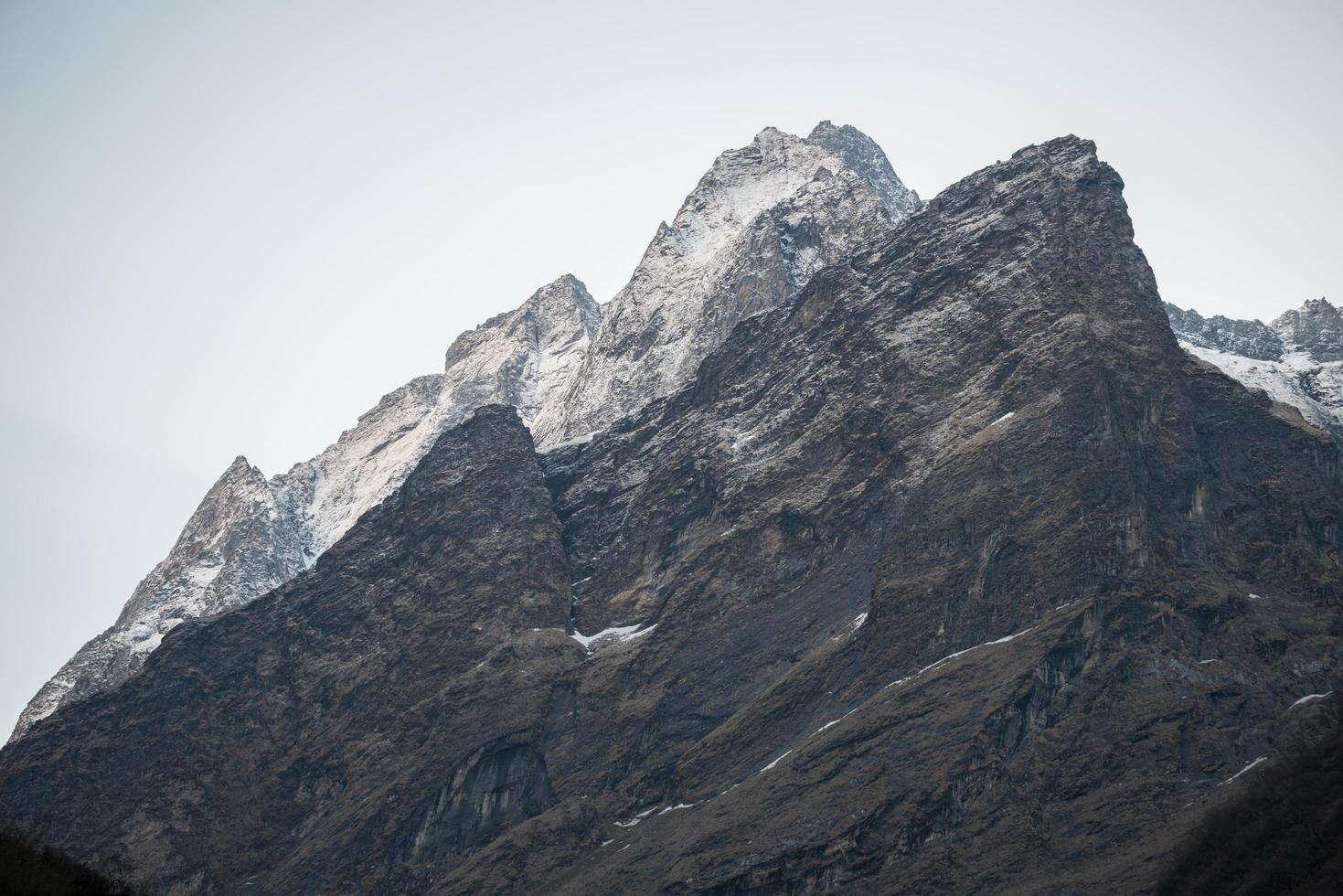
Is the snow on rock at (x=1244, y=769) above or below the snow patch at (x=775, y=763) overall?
below

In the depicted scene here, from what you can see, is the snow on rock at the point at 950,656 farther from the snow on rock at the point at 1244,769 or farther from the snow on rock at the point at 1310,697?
the snow on rock at the point at 1244,769

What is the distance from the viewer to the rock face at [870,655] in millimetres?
124562

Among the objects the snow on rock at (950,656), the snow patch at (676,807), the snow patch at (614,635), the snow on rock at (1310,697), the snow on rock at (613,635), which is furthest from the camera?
the snow on rock at (613,635)

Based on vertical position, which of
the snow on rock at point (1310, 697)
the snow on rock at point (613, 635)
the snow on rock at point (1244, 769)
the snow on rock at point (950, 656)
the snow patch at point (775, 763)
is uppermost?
the snow on rock at point (613, 635)

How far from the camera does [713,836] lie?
5266 inches

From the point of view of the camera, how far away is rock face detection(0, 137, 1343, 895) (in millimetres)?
124562

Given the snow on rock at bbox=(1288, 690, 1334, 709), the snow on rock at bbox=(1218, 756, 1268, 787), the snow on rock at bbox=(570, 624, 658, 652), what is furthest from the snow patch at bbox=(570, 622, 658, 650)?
the snow on rock at bbox=(1288, 690, 1334, 709)

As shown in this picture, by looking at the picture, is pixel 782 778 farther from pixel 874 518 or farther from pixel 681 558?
pixel 681 558

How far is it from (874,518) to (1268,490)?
144 feet

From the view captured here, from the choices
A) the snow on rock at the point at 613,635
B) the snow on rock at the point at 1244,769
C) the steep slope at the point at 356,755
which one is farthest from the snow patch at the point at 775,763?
the snow on rock at the point at 1244,769

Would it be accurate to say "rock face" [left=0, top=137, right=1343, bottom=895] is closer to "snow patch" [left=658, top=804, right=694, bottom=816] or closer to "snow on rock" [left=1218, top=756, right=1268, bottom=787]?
"snow patch" [left=658, top=804, right=694, bottom=816]

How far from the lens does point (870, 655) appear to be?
144 meters

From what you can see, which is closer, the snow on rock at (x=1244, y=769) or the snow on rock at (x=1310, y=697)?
the snow on rock at (x=1244, y=769)

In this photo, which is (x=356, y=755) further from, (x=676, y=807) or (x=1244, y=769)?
(x=1244, y=769)
